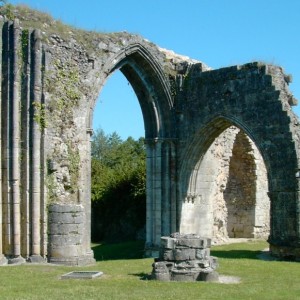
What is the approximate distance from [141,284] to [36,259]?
414 centimetres

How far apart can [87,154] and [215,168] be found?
547cm

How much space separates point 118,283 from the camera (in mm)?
10812

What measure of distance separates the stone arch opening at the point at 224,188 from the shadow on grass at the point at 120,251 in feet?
6.35

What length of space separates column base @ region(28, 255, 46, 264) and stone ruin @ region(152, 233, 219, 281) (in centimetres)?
355

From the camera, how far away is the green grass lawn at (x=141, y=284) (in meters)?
9.48

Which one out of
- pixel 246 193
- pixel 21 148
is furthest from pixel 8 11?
pixel 246 193

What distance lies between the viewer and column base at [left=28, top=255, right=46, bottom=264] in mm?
14016

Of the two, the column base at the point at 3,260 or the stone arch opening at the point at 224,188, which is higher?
the stone arch opening at the point at 224,188

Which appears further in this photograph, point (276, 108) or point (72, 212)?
point (276, 108)

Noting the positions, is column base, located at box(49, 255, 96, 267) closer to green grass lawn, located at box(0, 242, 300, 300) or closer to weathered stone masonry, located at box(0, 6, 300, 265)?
weathered stone masonry, located at box(0, 6, 300, 265)

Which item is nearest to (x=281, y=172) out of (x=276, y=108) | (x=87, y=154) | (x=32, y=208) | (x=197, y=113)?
(x=276, y=108)

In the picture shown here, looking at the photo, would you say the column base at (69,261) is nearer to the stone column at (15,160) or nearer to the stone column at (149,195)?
the stone column at (15,160)

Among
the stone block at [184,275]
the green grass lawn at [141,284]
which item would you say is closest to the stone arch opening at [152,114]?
the green grass lawn at [141,284]

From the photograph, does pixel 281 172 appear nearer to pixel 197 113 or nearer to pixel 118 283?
pixel 197 113
